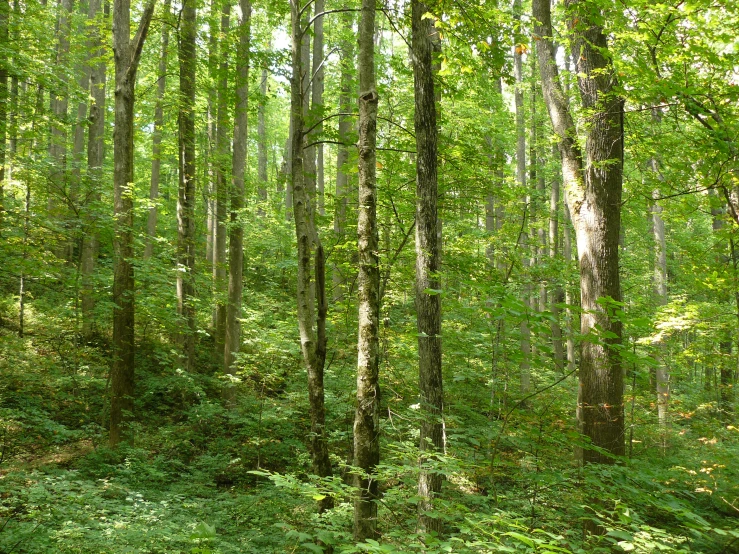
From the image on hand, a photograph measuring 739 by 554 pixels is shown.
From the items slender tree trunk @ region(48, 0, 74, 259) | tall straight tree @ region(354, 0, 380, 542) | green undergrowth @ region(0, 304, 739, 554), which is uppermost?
slender tree trunk @ region(48, 0, 74, 259)

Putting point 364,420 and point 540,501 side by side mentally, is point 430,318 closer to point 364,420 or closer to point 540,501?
point 364,420

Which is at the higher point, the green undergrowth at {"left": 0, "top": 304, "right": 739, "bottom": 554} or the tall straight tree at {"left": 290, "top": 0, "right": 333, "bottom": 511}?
the tall straight tree at {"left": 290, "top": 0, "right": 333, "bottom": 511}

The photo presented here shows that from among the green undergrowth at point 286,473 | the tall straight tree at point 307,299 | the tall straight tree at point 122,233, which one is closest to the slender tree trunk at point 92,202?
the tall straight tree at point 122,233

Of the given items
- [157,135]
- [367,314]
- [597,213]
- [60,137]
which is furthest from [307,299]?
[157,135]

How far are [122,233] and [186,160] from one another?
134 inches

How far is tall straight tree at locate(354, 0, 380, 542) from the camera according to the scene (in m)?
4.27

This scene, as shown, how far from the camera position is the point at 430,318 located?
5684 mm

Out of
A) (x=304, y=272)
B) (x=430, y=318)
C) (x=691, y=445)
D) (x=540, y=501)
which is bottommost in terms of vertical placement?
(x=691, y=445)

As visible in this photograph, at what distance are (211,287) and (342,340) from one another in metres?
4.77

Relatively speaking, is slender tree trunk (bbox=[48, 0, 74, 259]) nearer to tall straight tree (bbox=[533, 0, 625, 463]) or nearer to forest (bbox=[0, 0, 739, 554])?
forest (bbox=[0, 0, 739, 554])

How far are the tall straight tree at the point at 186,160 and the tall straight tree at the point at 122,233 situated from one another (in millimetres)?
2048

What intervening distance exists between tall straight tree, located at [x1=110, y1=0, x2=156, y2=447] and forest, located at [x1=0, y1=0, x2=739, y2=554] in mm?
47

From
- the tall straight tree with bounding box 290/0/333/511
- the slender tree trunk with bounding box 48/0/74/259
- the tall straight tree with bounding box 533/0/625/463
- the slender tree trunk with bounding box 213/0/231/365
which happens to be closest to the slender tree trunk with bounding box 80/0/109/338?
the slender tree trunk with bounding box 48/0/74/259

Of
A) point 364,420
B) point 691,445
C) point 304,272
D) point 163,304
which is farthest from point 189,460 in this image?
point 691,445
